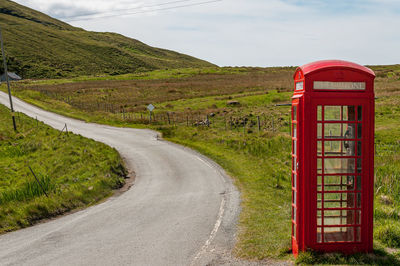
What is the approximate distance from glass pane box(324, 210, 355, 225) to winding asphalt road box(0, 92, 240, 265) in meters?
2.31

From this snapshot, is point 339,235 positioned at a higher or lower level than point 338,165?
lower

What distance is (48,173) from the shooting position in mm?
20969

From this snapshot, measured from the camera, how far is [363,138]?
723 centimetres

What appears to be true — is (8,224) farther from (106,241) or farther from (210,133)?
(210,133)

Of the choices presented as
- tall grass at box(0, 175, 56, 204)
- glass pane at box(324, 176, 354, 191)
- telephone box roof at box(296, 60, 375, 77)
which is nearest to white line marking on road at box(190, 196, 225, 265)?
glass pane at box(324, 176, 354, 191)

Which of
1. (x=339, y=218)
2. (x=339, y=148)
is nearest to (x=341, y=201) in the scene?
(x=339, y=218)

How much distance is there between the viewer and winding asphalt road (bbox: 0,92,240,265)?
8656 millimetres

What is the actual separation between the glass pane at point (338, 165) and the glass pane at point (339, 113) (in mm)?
789

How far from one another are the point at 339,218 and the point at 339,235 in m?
0.34

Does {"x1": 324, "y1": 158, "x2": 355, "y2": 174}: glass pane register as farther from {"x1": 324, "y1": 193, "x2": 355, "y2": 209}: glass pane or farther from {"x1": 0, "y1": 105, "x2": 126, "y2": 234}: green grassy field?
{"x1": 0, "y1": 105, "x2": 126, "y2": 234}: green grassy field

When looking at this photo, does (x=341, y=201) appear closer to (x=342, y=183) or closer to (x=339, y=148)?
(x=342, y=183)

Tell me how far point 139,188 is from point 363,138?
461 inches

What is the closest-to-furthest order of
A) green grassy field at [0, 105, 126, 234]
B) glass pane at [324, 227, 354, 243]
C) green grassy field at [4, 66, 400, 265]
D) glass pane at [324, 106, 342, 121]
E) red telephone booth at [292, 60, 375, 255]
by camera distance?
red telephone booth at [292, 60, 375, 255]
glass pane at [324, 106, 342, 121]
glass pane at [324, 227, 354, 243]
green grassy field at [4, 66, 400, 265]
green grassy field at [0, 105, 126, 234]

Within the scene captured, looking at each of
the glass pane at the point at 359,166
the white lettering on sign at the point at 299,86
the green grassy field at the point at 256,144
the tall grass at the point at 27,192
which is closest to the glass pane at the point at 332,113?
the white lettering on sign at the point at 299,86
